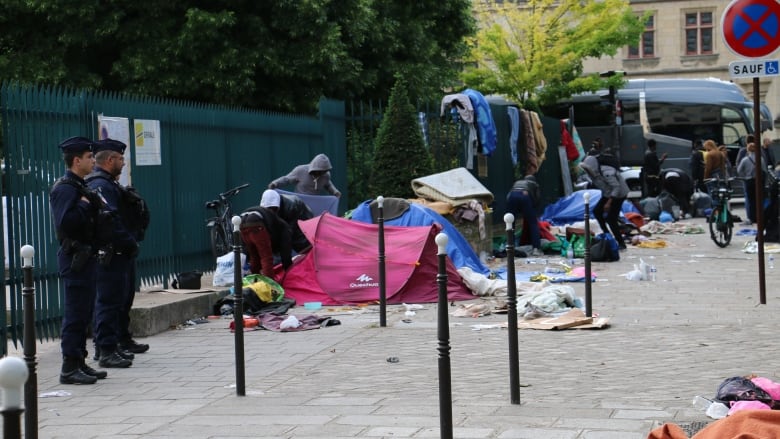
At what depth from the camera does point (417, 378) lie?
8.91 metres

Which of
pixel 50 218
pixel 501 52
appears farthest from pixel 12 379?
pixel 501 52

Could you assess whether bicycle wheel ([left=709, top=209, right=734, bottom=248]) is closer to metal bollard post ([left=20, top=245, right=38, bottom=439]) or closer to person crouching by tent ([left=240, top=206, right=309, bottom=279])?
person crouching by tent ([left=240, top=206, right=309, bottom=279])

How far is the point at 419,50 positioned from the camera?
108ft

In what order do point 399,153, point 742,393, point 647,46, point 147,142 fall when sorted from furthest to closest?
point 647,46 < point 399,153 < point 147,142 < point 742,393

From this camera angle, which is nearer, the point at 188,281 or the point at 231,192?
the point at 188,281

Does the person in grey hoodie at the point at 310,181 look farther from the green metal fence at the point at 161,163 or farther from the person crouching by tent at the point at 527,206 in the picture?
the person crouching by tent at the point at 527,206

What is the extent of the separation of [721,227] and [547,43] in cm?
2834

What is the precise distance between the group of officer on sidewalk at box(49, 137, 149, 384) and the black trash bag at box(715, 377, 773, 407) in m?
4.63

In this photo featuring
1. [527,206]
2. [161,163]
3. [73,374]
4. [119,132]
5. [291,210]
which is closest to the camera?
[73,374]

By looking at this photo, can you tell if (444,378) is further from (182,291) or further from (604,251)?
(604,251)

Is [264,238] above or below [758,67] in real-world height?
below

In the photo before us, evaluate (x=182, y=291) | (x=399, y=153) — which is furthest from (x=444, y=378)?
(x=399, y=153)

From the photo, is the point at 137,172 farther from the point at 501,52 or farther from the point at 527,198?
the point at 501,52

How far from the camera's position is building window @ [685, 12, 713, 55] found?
66.8 metres
